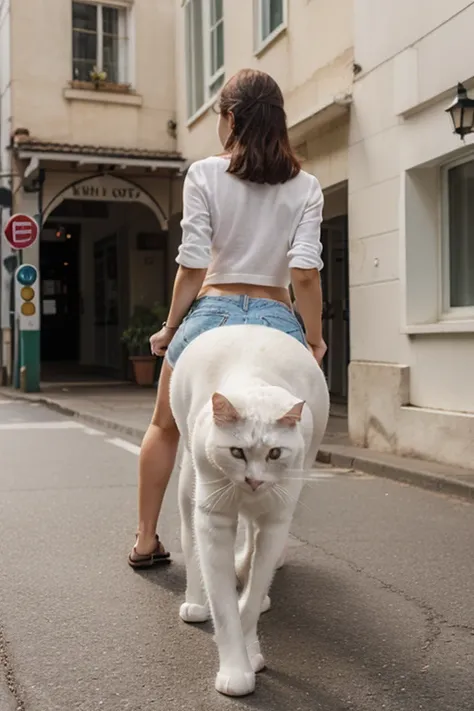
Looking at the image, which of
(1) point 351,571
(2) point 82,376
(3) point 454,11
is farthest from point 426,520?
(2) point 82,376

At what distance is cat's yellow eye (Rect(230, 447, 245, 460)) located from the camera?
2.36 m

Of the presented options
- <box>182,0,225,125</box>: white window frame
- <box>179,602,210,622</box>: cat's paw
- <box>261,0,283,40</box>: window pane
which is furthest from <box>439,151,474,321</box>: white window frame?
<box>182,0,225,125</box>: white window frame

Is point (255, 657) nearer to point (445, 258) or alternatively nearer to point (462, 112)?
point (462, 112)

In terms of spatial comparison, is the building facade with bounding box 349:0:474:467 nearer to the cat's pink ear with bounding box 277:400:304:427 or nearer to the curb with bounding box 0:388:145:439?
the curb with bounding box 0:388:145:439

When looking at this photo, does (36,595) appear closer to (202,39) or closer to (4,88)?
(202,39)

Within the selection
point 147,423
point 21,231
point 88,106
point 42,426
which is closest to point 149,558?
point 147,423

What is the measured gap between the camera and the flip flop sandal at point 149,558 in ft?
Answer: 13.3

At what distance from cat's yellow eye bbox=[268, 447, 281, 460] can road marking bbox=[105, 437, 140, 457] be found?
628cm

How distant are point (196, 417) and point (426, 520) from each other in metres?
3.19

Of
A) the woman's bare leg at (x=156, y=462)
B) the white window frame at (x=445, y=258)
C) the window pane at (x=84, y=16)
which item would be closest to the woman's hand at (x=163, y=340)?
the woman's bare leg at (x=156, y=462)

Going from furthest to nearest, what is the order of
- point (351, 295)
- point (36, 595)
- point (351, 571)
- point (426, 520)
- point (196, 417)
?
1. point (351, 295)
2. point (426, 520)
3. point (351, 571)
4. point (36, 595)
5. point (196, 417)

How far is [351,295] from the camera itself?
879 centimetres

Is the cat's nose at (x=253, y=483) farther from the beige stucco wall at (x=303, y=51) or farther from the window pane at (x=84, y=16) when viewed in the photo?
the window pane at (x=84, y=16)

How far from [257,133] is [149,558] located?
6.71 ft
